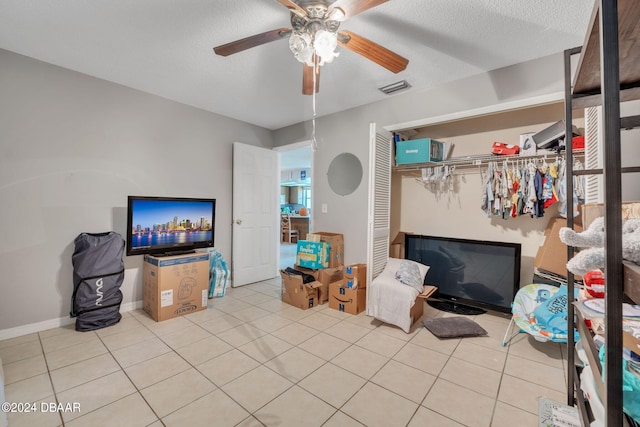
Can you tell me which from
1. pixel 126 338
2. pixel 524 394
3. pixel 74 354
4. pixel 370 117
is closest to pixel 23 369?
pixel 74 354

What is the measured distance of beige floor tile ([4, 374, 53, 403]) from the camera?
1620 millimetres

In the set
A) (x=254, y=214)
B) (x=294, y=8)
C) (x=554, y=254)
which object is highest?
(x=294, y=8)

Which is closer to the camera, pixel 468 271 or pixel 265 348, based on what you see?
pixel 265 348

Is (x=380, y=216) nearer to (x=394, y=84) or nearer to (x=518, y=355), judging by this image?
(x=394, y=84)

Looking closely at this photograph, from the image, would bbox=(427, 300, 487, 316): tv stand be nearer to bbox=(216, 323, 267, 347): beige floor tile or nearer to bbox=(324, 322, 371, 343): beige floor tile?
bbox=(324, 322, 371, 343): beige floor tile

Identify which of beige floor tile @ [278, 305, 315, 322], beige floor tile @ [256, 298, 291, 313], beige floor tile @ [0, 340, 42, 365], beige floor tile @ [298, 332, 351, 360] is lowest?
beige floor tile @ [0, 340, 42, 365]

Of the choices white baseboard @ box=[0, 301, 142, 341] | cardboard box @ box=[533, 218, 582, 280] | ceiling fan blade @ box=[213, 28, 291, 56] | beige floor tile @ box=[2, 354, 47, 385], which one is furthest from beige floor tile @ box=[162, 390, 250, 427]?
cardboard box @ box=[533, 218, 582, 280]

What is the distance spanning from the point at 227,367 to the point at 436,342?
→ 167cm

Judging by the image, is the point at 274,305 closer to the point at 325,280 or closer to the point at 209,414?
the point at 325,280

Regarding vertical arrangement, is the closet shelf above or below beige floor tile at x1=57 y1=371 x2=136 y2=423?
above

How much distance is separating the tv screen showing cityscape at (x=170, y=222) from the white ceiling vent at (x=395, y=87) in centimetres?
239

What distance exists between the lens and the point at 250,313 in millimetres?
2943

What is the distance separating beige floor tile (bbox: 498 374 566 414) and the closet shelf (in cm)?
182

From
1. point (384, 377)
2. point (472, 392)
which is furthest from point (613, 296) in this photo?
point (384, 377)
